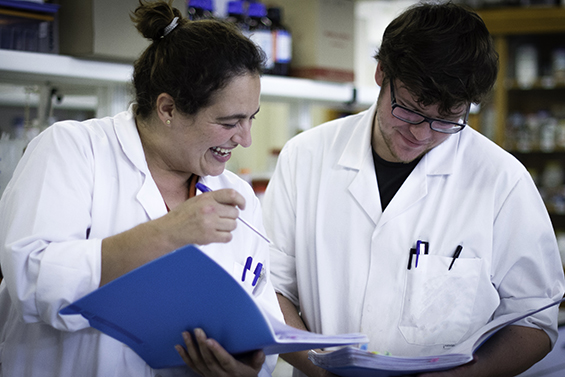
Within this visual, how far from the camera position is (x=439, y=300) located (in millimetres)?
1398

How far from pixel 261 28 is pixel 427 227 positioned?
1164 millimetres

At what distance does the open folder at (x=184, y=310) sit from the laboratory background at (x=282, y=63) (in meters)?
0.79

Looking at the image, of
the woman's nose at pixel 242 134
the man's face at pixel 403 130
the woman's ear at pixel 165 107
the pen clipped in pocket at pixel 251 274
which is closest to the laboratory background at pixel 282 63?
the man's face at pixel 403 130

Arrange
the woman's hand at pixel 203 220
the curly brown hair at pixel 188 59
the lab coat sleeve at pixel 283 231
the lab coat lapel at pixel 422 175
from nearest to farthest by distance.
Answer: the woman's hand at pixel 203 220
the curly brown hair at pixel 188 59
the lab coat lapel at pixel 422 175
the lab coat sleeve at pixel 283 231

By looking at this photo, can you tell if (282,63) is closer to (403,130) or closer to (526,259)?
(403,130)

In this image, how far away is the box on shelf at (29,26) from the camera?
153cm

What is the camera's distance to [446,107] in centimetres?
129

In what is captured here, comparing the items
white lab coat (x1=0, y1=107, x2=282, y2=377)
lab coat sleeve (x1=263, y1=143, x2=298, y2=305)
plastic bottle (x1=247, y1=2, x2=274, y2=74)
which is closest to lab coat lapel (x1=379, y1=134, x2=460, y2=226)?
lab coat sleeve (x1=263, y1=143, x2=298, y2=305)

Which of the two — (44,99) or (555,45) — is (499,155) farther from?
(555,45)

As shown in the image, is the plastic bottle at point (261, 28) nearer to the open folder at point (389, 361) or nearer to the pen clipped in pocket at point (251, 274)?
the pen clipped in pocket at point (251, 274)

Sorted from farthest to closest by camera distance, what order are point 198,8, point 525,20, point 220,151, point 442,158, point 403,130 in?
point 525,20 → point 198,8 → point 442,158 → point 403,130 → point 220,151

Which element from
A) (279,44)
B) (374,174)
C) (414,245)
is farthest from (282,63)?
(414,245)

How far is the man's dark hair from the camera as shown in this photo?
1.27m

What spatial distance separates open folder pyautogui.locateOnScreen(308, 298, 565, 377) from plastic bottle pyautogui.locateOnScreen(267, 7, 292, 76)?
1330mm
